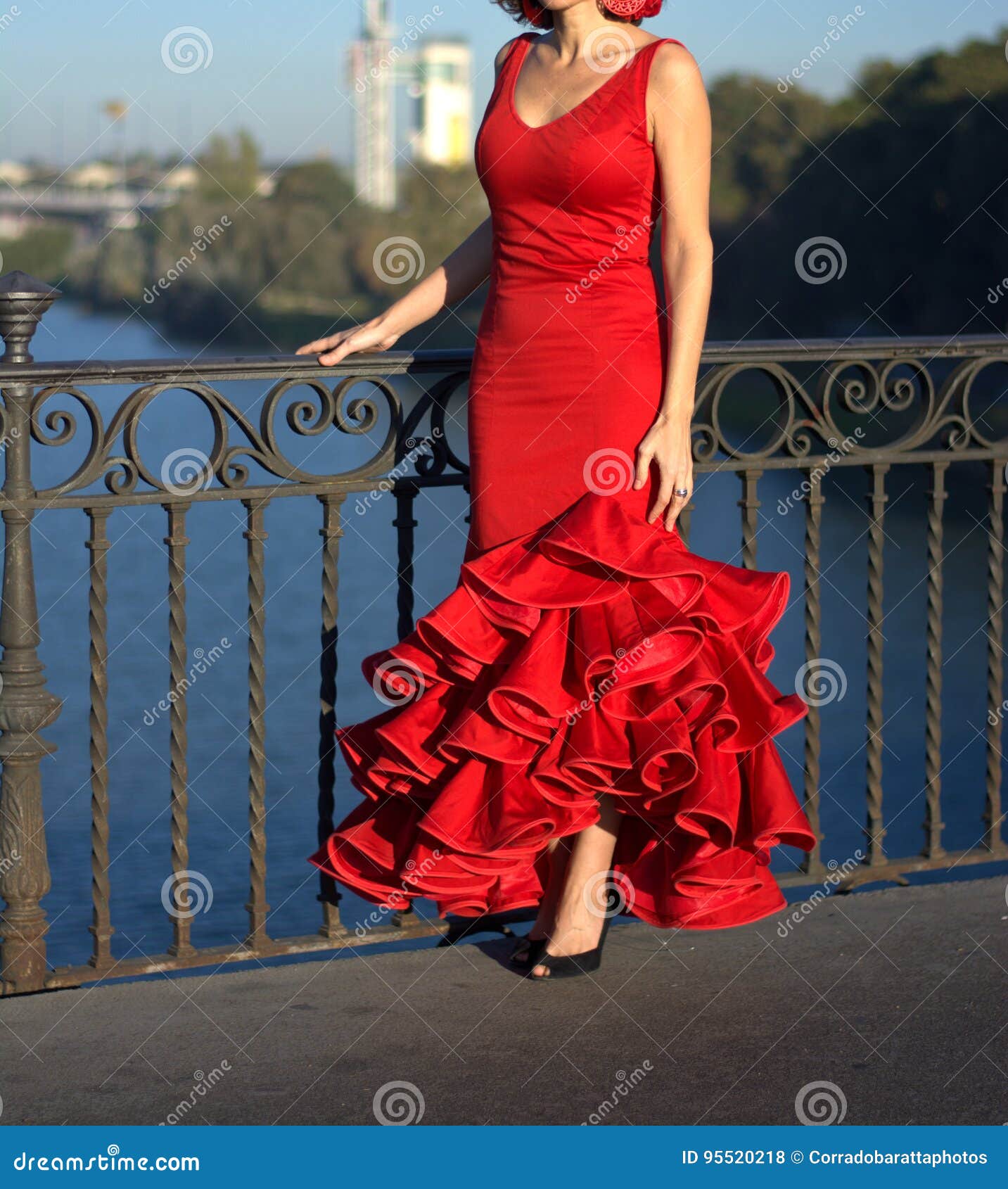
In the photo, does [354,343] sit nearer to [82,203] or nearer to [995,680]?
[995,680]

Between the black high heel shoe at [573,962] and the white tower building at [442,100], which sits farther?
the white tower building at [442,100]

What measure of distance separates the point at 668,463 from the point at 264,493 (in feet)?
2.13

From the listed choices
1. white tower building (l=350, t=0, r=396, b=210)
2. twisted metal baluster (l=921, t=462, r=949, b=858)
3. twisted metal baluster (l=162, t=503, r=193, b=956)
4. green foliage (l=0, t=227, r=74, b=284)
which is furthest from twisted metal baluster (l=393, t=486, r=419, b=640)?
white tower building (l=350, t=0, r=396, b=210)

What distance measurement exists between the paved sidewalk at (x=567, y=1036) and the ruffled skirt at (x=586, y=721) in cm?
15

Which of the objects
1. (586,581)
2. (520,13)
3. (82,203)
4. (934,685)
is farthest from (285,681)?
(82,203)

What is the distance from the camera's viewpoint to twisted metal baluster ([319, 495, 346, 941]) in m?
2.67

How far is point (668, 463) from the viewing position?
7.94 ft

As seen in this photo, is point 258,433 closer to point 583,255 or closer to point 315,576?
point 583,255

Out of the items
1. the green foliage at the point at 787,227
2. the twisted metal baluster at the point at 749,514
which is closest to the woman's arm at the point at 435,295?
the twisted metal baluster at the point at 749,514

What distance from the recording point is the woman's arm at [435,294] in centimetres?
258

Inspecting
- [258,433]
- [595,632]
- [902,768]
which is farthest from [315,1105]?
[902,768]

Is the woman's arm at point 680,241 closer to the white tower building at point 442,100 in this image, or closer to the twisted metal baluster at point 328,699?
the twisted metal baluster at point 328,699

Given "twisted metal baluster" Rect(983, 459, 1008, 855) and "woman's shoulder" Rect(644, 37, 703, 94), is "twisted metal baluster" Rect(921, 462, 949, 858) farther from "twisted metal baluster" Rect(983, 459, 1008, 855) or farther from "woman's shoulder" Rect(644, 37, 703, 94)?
"woman's shoulder" Rect(644, 37, 703, 94)

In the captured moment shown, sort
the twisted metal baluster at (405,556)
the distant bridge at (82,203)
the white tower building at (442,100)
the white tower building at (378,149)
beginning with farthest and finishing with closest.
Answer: the white tower building at (442,100), the white tower building at (378,149), the distant bridge at (82,203), the twisted metal baluster at (405,556)
